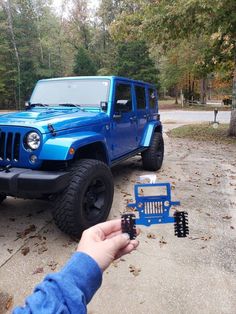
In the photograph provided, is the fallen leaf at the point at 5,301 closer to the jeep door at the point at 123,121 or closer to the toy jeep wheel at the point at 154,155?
the jeep door at the point at 123,121

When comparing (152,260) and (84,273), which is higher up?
(84,273)

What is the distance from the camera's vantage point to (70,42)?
43.3m

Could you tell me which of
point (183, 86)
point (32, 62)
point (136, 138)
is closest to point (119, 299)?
point (136, 138)

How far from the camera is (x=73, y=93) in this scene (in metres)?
4.97

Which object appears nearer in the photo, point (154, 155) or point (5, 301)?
point (5, 301)

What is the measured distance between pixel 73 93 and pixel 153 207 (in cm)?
372

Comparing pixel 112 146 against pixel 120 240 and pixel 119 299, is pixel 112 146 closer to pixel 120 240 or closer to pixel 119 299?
pixel 119 299

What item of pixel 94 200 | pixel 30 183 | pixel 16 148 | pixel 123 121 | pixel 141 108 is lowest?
pixel 94 200

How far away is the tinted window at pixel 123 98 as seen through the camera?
16.1ft

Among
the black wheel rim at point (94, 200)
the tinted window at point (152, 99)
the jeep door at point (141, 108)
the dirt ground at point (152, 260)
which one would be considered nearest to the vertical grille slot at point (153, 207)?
the dirt ground at point (152, 260)

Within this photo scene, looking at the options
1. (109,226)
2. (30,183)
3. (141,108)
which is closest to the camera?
(109,226)

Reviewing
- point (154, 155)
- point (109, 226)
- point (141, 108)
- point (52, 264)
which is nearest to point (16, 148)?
point (52, 264)

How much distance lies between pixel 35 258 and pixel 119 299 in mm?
Answer: 1087

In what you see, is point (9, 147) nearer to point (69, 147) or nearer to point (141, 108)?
point (69, 147)
